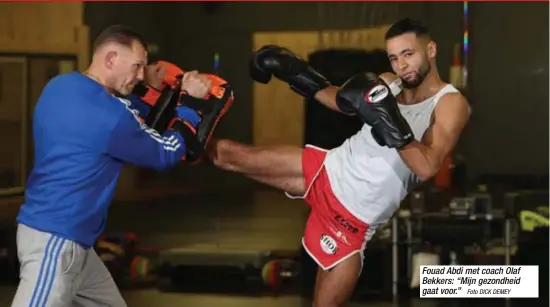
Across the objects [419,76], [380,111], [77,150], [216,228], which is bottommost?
[216,228]

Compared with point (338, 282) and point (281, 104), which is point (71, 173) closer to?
point (338, 282)

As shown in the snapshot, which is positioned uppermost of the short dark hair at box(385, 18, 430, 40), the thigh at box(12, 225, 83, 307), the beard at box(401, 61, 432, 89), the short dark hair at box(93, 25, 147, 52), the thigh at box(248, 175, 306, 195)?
the short dark hair at box(385, 18, 430, 40)

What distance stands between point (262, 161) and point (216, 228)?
710 millimetres

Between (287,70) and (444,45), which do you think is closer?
(287,70)

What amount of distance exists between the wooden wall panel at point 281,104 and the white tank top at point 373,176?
1.82 ft

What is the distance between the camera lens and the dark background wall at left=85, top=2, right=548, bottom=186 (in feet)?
10.3

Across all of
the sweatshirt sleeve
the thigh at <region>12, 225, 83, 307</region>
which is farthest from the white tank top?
the thigh at <region>12, 225, 83, 307</region>

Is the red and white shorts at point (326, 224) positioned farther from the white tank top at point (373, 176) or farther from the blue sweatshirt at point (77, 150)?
the blue sweatshirt at point (77, 150)

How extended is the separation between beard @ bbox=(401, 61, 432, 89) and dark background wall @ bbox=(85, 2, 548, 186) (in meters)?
0.74

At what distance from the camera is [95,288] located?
2.23 meters

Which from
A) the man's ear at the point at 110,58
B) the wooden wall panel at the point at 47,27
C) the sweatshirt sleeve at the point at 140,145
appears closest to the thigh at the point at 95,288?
the sweatshirt sleeve at the point at 140,145

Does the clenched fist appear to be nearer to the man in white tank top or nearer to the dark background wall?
the man in white tank top

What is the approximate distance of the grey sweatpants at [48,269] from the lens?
2.02m

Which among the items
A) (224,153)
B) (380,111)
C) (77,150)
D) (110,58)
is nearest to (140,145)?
(77,150)
